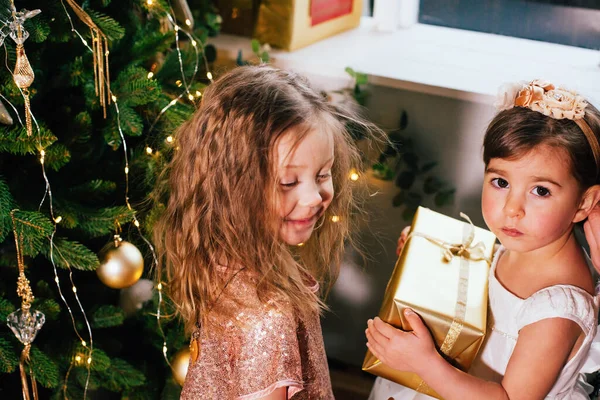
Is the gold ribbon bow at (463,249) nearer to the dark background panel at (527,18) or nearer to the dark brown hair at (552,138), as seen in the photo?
the dark brown hair at (552,138)

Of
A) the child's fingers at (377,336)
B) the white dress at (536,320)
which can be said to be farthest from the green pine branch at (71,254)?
the white dress at (536,320)

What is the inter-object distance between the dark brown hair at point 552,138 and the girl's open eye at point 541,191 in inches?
2.0

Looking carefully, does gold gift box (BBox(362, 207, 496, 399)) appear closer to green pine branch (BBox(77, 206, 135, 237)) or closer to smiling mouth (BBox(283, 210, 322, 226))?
smiling mouth (BBox(283, 210, 322, 226))

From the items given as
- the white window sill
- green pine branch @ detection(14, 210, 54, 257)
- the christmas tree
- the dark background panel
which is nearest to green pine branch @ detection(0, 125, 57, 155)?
the christmas tree

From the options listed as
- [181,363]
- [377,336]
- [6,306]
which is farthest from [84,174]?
[377,336]

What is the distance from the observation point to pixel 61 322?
4.69 feet

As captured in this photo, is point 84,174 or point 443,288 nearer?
point 443,288

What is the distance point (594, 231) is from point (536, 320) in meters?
0.20

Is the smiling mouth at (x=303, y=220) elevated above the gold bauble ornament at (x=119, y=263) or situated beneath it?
elevated above

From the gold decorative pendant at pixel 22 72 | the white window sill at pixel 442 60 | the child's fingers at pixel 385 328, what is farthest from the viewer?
the white window sill at pixel 442 60

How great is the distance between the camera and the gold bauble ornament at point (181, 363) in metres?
1.46

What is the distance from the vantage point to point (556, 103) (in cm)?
111

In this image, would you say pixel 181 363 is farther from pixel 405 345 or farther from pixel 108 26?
pixel 108 26

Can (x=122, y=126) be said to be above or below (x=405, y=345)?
above
